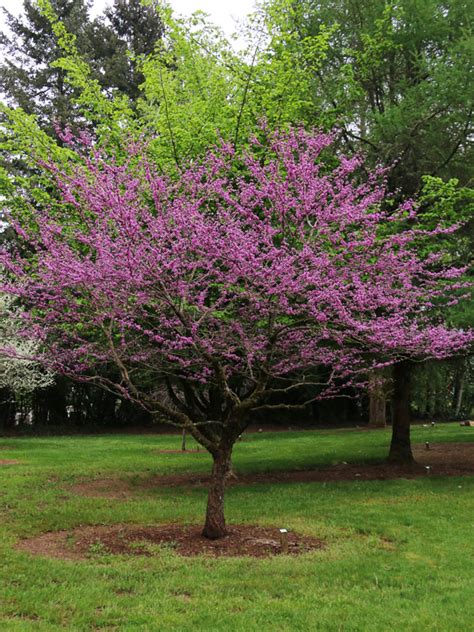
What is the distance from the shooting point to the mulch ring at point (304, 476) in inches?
422

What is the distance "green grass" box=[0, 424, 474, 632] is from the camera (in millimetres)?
4484

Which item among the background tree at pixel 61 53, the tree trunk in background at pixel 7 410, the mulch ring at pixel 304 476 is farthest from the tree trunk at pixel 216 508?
the background tree at pixel 61 53

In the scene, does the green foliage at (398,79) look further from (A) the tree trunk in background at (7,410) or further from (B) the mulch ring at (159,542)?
(A) the tree trunk in background at (7,410)

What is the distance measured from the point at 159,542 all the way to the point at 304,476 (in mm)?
5899

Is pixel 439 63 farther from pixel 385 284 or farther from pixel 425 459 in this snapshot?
pixel 425 459

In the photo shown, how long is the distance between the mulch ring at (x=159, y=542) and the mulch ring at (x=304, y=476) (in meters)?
2.62

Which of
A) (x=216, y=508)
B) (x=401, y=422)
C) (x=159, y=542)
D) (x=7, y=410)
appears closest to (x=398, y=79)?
(x=401, y=422)

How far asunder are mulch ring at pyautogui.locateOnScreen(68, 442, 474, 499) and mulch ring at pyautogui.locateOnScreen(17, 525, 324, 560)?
2621 millimetres

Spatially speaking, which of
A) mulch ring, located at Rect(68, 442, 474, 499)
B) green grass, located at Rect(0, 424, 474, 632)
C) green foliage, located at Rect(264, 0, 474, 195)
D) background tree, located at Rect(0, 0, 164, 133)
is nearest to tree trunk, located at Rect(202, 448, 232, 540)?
green grass, located at Rect(0, 424, 474, 632)

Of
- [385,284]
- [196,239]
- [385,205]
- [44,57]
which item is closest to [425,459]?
[385,205]

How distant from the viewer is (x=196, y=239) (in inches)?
239

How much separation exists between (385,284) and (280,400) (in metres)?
20.0

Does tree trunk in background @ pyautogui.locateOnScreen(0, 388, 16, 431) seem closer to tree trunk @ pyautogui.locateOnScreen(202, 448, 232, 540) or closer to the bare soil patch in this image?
the bare soil patch

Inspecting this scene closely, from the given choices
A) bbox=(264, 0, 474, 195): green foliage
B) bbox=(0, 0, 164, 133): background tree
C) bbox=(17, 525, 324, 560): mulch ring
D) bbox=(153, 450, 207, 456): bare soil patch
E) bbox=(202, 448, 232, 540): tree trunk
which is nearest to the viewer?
bbox=(17, 525, 324, 560): mulch ring
